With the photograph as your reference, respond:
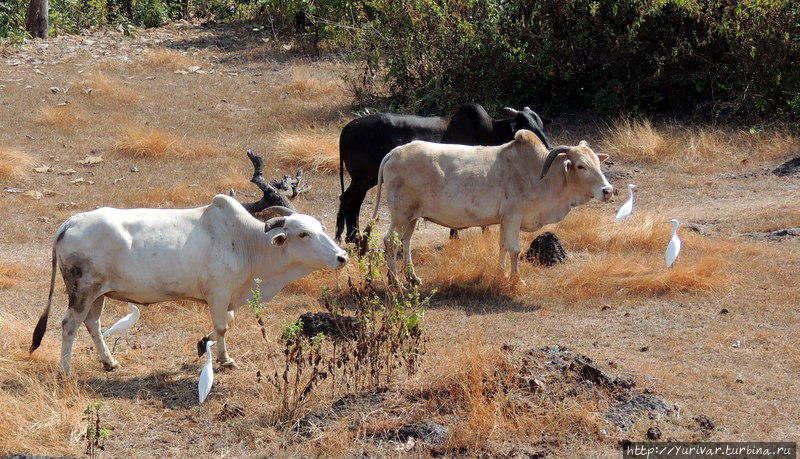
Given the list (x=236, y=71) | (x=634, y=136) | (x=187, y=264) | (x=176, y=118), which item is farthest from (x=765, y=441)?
(x=236, y=71)

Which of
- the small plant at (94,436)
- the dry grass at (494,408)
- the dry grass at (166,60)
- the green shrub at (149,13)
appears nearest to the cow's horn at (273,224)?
the dry grass at (494,408)

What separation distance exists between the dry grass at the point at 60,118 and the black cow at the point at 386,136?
7250 millimetres

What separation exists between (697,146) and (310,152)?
18.8 ft

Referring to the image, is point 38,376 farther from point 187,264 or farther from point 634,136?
point 634,136

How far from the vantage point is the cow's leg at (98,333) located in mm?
6633

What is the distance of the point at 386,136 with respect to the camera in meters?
10.3

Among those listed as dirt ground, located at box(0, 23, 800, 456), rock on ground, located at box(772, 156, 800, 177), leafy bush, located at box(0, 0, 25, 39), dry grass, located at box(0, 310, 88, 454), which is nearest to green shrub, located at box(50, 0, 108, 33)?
leafy bush, located at box(0, 0, 25, 39)

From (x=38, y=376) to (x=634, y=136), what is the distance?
10151 mm

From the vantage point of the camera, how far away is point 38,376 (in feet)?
21.3

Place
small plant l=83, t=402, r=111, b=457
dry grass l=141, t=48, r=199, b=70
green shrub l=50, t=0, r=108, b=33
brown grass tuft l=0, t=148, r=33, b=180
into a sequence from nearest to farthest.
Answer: small plant l=83, t=402, r=111, b=457 < brown grass tuft l=0, t=148, r=33, b=180 < dry grass l=141, t=48, r=199, b=70 < green shrub l=50, t=0, r=108, b=33

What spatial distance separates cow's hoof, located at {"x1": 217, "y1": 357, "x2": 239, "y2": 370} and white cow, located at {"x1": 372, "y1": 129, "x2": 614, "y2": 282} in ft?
7.13

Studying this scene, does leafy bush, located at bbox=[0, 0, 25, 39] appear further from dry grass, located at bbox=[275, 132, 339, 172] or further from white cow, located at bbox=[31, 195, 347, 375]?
white cow, located at bbox=[31, 195, 347, 375]

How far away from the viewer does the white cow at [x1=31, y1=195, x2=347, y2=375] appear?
6.37 metres

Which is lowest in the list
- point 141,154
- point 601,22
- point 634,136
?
point 141,154
